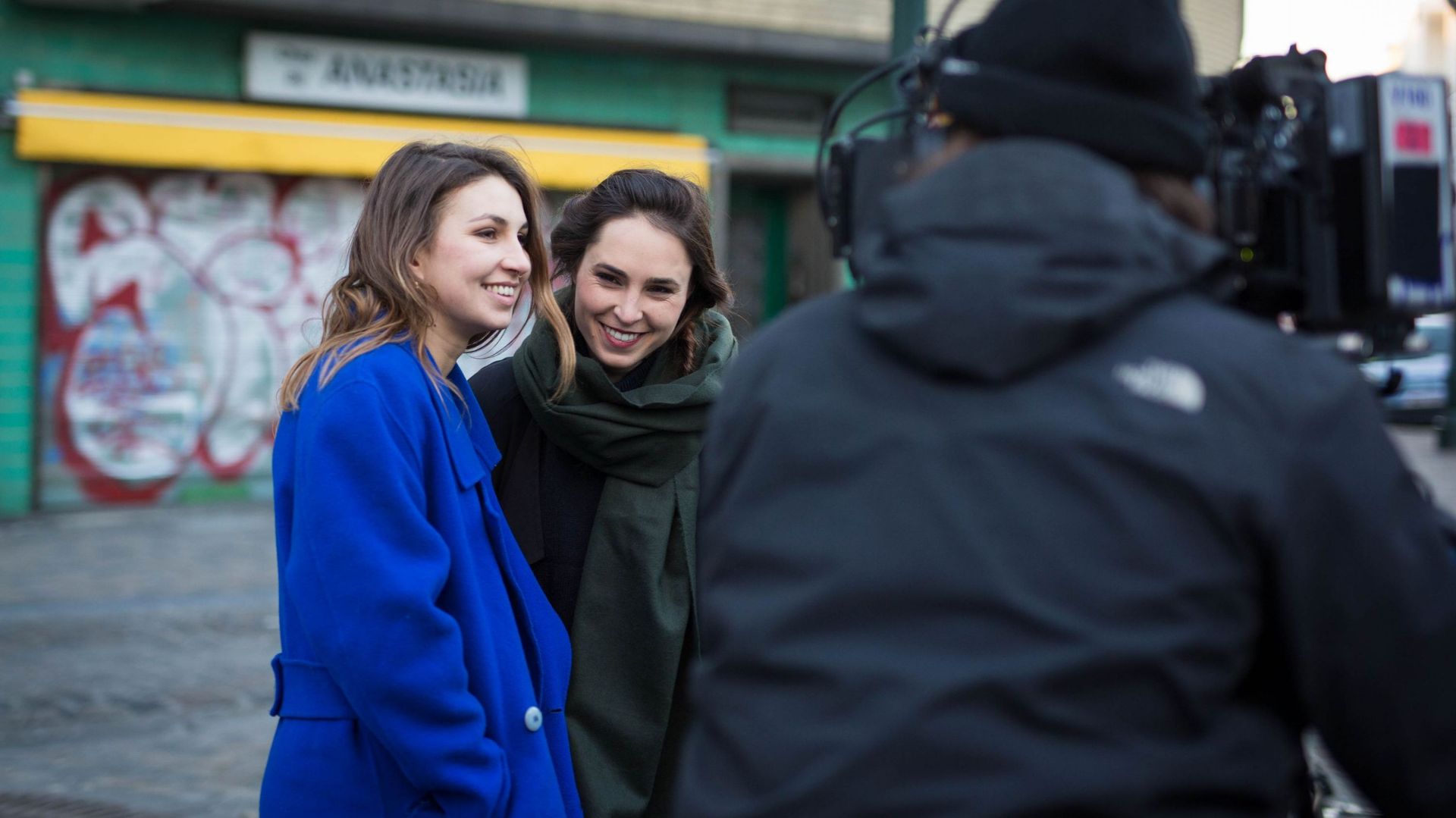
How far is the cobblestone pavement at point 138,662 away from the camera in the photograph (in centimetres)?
534

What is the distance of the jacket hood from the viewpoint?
1.32 m

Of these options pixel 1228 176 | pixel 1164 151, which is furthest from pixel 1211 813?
pixel 1228 176

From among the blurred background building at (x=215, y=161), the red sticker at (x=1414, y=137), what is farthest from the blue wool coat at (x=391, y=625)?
the blurred background building at (x=215, y=161)

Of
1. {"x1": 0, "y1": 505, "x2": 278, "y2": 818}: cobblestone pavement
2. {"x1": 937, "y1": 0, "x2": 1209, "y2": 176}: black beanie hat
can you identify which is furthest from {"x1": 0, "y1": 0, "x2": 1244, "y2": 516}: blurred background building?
{"x1": 937, "y1": 0, "x2": 1209, "y2": 176}: black beanie hat

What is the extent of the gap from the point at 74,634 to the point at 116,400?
472 cm

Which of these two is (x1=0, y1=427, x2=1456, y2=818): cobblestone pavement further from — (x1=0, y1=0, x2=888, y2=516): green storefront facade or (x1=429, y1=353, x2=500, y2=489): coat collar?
(x1=429, y1=353, x2=500, y2=489): coat collar

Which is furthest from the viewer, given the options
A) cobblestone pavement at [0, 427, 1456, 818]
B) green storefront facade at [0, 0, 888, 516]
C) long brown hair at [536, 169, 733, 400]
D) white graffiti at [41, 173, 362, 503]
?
white graffiti at [41, 173, 362, 503]

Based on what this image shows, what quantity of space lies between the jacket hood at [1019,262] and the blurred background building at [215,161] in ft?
33.3

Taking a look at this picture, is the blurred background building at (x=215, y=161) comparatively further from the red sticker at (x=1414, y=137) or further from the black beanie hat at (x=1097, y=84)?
the black beanie hat at (x=1097, y=84)

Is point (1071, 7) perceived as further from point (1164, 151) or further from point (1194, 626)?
point (1194, 626)

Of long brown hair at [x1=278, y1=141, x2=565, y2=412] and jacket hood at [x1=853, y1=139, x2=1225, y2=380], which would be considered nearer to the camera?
jacket hood at [x1=853, y1=139, x2=1225, y2=380]

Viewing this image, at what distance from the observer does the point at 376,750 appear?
2.40 meters

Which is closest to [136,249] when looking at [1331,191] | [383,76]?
[383,76]

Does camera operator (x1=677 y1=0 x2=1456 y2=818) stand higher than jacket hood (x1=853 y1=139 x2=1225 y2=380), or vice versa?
jacket hood (x1=853 y1=139 x2=1225 y2=380)
